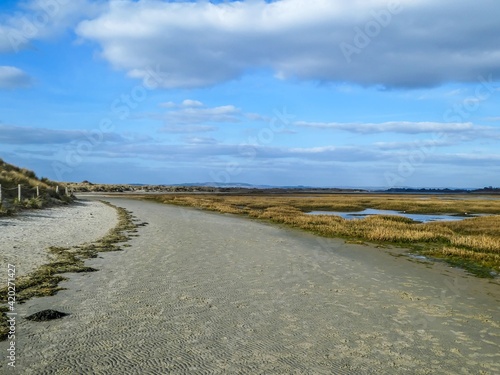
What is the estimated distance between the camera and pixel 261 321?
353 inches

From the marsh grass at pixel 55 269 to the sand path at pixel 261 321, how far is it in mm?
463

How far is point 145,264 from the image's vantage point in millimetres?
14750

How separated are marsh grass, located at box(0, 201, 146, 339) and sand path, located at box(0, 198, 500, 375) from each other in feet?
1.52

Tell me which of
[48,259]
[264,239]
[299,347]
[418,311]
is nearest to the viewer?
[299,347]

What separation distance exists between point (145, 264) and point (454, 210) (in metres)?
57.5

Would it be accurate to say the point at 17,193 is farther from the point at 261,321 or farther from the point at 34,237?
the point at 261,321

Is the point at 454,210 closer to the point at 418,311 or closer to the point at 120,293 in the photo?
the point at 418,311

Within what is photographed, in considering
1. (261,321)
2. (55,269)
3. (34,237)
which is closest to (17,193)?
(34,237)

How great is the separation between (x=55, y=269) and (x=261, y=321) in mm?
7778

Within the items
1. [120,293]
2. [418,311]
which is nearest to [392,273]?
[418,311]

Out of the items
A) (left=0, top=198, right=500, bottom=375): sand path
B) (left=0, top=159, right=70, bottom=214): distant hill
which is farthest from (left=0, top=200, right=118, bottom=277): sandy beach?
(left=0, top=159, right=70, bottom=214): distant hill

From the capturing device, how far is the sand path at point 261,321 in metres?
6.70

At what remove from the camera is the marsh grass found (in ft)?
32.5

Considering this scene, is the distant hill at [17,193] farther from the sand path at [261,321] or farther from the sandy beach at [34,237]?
the sand path at [261,321]
